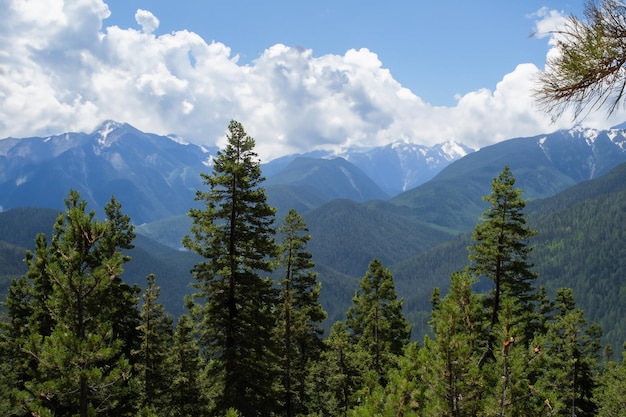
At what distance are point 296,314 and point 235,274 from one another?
26.8 ft

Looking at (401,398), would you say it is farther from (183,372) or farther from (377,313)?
(377,313)

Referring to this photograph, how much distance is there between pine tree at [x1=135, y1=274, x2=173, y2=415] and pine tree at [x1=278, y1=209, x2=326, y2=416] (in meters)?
7.30

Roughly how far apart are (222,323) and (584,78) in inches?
667

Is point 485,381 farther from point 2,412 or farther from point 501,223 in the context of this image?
point 2,412

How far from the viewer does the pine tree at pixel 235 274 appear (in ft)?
64.0

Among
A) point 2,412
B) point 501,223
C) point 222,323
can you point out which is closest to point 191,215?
point 222,323

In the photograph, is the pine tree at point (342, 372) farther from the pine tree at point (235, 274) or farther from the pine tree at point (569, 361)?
the pine tree at point (569, 361)

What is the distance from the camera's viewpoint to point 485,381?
1451cm

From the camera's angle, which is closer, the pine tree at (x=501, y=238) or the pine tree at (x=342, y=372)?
the pine tree at (x=501, y=238)

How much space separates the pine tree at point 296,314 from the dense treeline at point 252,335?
13 centimetres

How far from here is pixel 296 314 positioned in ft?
88.3

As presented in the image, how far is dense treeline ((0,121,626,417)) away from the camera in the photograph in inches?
→ 467

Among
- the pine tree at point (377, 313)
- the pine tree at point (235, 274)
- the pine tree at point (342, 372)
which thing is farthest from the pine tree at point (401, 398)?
the pine tree at point (377, 313)

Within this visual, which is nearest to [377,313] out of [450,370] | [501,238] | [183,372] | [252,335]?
[501,238]
